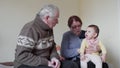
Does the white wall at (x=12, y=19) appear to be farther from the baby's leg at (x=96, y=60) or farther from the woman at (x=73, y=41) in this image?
the baby's leg at (x=96, y=60)

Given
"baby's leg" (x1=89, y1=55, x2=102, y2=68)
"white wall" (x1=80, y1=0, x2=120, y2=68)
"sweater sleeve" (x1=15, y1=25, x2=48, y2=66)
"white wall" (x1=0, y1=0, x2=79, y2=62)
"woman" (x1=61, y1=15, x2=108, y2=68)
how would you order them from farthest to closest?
"white wall" (x1=0, y1=0, x2=79, y2=62) < "white wall" (x1=80, y1=0, x2=120, y2=68) < "woman" (x1=61, y1=15, x2=108, y2=68) < "baby's leg" (x1=89, y1=55, x2=102, y2=68) < "sweater sleeve" (x1=15, y1=25, x2=48, y2=66)

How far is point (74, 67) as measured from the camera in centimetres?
213

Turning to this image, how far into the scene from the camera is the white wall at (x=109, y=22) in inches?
124

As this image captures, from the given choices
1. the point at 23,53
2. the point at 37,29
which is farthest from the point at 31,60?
the point at 37,29

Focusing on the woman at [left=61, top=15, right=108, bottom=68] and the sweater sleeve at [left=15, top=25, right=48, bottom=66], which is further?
the woman at [left=61, top=15, right=108, bottom=68]

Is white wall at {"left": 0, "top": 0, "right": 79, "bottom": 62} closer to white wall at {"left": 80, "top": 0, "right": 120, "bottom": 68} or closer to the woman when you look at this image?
white wall at {"left": 80, "top": 0, "right": 120, "bottom": 68}

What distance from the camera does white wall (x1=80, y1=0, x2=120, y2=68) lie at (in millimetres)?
3154

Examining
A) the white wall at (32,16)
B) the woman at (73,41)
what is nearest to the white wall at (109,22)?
the white wall at (32,16)

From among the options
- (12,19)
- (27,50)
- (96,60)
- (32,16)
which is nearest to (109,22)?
(96,60)

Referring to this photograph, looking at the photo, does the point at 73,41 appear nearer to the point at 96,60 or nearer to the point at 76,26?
the point at 76,26

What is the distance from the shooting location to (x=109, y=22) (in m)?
3.27

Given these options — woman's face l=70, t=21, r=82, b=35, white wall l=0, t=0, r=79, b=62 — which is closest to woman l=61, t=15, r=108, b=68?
woman's face l=70, t=21, r=82, b=35

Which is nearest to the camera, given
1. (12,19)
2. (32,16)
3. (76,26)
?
(76,26)

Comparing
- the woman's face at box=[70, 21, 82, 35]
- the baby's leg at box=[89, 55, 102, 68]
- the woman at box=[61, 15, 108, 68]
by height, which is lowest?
the baby's leg at box=[89, 55, 102, 68]
